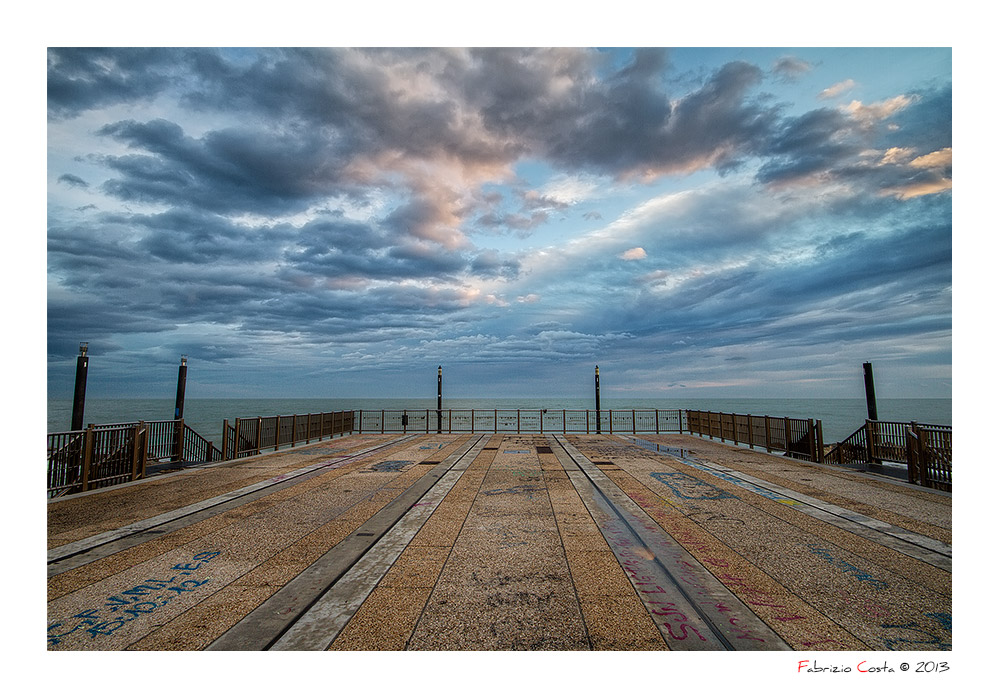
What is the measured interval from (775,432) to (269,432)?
728 inches

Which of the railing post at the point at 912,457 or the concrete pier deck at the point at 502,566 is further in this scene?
the railing post at the point at 912,457

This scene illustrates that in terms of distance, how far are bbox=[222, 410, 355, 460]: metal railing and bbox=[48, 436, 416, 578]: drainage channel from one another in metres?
4.81

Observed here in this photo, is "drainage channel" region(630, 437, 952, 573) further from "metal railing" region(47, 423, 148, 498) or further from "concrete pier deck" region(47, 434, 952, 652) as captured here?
"metal railing" region(47, 423, 148, 498)

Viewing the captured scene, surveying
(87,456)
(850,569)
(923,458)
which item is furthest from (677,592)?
(87,456)

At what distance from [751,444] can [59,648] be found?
19.5 metres

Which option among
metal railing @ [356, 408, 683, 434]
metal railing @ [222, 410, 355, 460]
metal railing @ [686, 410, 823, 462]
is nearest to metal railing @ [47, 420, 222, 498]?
metal railing @ [222, 410, 355, 460]

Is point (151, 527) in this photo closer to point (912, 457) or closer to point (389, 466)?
point (389, 466)

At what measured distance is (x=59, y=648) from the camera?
11.8 ft

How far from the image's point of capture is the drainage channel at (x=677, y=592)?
11.7ft

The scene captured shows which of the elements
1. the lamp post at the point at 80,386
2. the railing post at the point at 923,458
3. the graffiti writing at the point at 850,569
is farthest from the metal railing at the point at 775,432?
the lamp post at the point at 80,386

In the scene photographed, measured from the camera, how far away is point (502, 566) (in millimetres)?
5074

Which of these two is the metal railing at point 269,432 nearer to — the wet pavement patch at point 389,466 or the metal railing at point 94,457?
the metal railing at point 94,457

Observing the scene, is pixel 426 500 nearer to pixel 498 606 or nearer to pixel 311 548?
pixel 311 548

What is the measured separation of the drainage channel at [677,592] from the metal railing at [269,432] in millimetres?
12012
